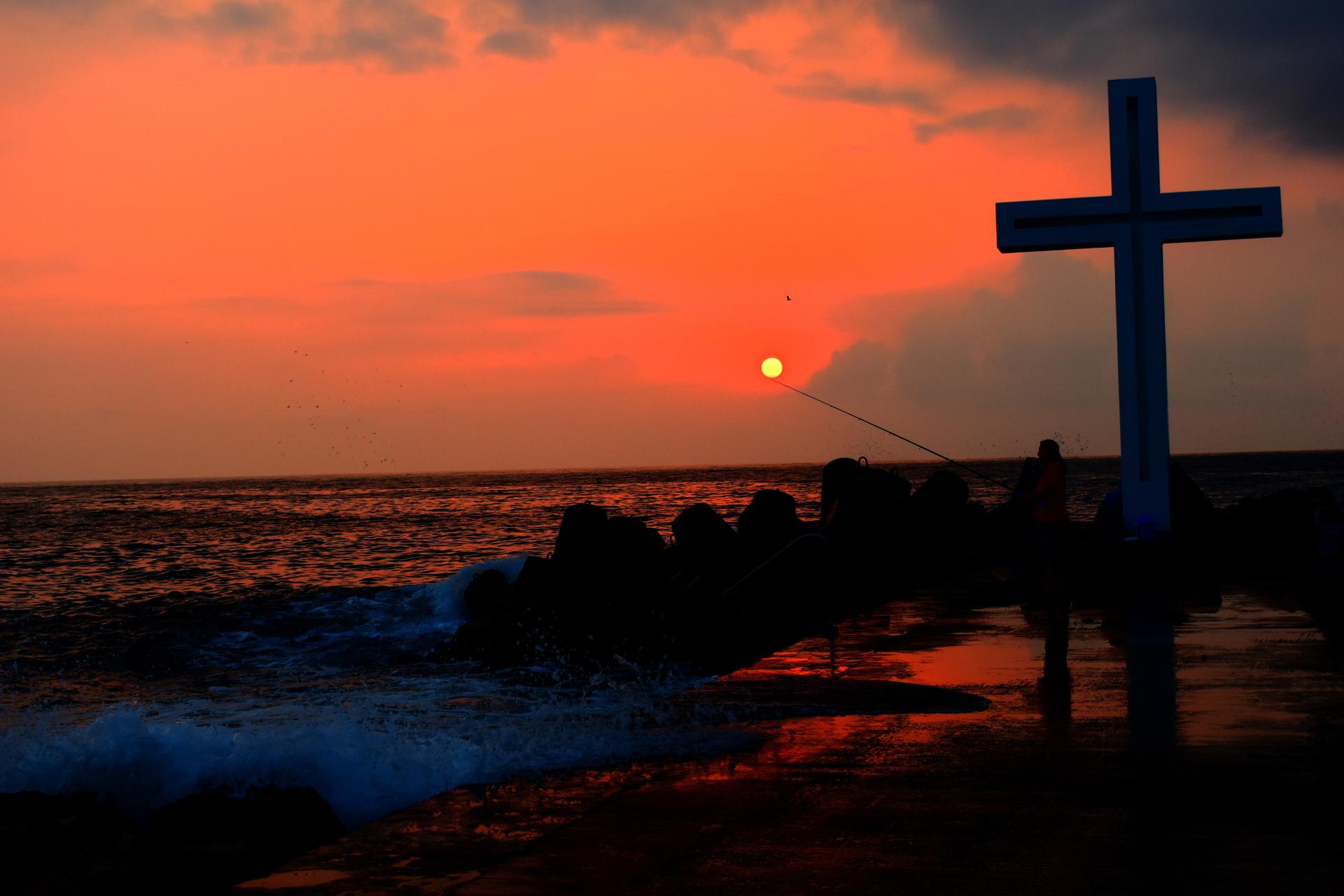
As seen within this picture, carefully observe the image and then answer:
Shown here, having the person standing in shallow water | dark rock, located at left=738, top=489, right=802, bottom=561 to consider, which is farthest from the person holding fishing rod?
dark rock, located at left=738, top=489, right=802, bottom=561

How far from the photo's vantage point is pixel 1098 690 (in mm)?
6785

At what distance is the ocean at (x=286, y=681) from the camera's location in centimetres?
628

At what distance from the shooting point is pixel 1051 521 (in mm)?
9742

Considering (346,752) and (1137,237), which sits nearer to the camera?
(346,752)

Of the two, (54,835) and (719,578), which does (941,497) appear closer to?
(719,578)

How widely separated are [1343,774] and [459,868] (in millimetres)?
3502

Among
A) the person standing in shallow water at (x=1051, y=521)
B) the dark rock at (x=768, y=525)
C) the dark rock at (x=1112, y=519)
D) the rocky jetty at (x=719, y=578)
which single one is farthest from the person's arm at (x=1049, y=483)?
the dark rock at (x=768, y=525)

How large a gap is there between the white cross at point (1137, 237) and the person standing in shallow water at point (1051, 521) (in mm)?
3345

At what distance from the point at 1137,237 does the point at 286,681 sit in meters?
10.6

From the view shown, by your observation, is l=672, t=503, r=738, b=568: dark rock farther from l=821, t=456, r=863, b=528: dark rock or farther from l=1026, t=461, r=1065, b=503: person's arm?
l=1026, t=461, r=1065, b=503: person's arm

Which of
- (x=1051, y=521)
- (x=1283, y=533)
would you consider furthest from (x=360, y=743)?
(x=1283, y=533)

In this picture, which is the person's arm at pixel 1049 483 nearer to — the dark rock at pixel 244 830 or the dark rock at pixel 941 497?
the dark rock at pixel 244 830

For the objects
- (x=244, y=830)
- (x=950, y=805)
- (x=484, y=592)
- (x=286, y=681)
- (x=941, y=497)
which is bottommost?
(x=286, y=681)

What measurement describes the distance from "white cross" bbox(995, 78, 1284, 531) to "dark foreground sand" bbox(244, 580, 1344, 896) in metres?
5.63
